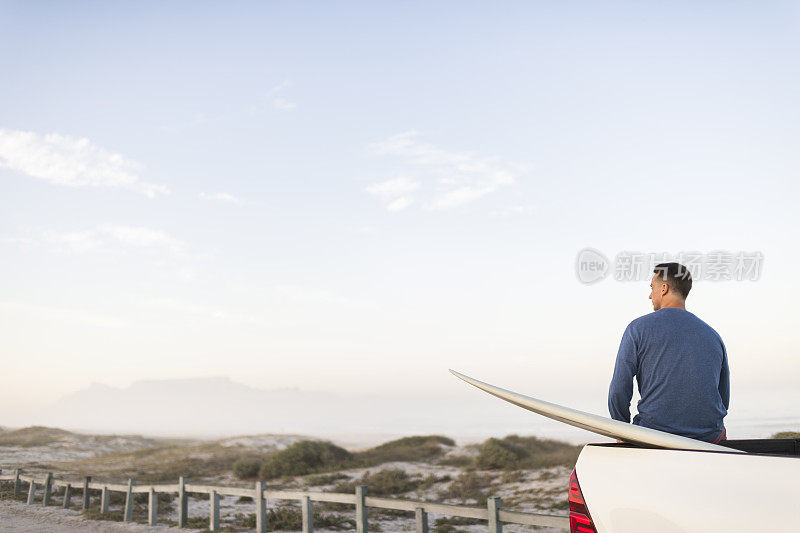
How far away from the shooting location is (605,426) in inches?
91.4

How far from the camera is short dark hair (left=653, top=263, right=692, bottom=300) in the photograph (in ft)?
9.96

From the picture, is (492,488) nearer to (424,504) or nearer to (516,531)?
(516,531)

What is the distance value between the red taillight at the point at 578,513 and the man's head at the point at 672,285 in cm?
110

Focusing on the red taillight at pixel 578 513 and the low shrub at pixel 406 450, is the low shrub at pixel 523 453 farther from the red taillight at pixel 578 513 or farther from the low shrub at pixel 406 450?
the red taillight at pixel 578 513

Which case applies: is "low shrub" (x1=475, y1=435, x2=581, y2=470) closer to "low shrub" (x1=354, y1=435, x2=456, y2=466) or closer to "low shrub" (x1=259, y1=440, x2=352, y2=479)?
"low shrub" (x1=354, y1=435, x2=456, y2=466)

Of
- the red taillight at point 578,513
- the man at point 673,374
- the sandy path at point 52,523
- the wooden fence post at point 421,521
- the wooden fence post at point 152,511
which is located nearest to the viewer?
the red taillight at point 578,513

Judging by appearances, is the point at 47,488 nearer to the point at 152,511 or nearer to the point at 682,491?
the point at 152,511

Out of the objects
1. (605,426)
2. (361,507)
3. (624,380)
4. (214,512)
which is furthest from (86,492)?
(605,426)

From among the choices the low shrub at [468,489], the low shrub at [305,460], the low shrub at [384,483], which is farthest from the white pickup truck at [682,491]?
the low shrub at [305,460]

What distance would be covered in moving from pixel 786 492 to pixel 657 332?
1.03 metres

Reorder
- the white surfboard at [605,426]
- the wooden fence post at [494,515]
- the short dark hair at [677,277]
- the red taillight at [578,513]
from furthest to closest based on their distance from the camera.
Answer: the wooden fence post at [494,515] < the short dark hair at [677,277] < the red taillight at [578,513] < the white surfboard at [605,426]

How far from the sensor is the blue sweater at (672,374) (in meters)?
2.75

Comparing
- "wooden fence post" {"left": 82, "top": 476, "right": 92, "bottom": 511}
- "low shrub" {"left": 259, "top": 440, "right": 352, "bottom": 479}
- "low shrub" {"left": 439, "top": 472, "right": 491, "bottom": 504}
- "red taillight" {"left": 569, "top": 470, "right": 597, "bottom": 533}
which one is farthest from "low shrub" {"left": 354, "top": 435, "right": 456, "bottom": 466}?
"red taillight" {"left": 569, "top": 470, "right": 597, "bottom": 533}


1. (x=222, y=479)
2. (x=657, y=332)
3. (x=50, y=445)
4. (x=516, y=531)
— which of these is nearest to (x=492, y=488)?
(x=516, y=531)
